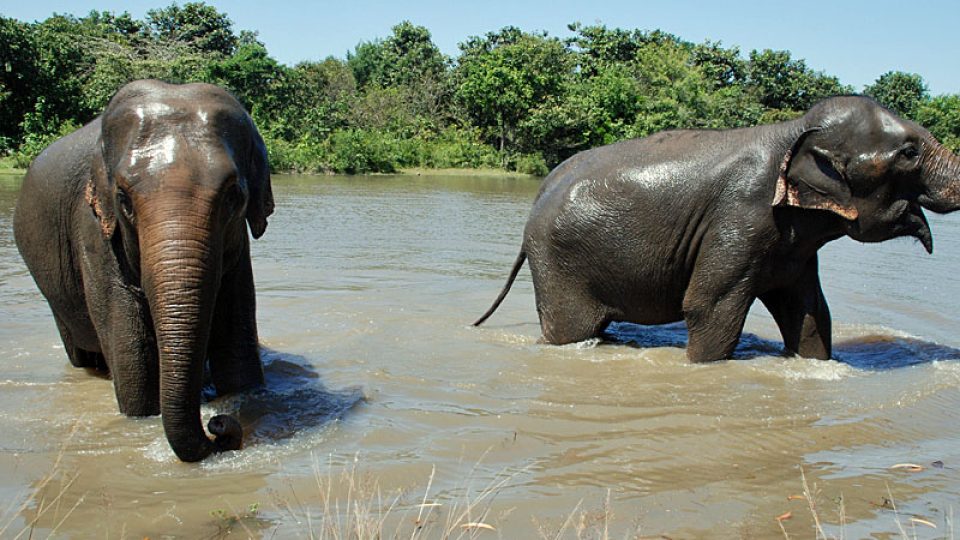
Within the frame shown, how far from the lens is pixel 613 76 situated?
37.6 metres

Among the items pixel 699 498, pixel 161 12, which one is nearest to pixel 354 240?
pixel 699 498

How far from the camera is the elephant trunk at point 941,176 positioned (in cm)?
650

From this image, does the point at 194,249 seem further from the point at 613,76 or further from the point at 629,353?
the point at 613,76

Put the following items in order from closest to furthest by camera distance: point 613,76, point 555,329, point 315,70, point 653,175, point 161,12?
point 653,175, point 555,329, point 613,76, point 315,70, point 161,12

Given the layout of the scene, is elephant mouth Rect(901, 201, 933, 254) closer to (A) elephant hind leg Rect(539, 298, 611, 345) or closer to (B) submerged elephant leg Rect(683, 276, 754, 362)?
(B) submerged elephant leg Rect(683, 276, 754, 362)

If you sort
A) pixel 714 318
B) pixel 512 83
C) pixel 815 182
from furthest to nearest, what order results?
pixel 512 83, pixel 714 318, pixel 815 182

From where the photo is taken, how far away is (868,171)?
6551 millimetres

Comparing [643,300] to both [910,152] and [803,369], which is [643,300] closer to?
[803,369]

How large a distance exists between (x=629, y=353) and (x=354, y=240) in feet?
24.8

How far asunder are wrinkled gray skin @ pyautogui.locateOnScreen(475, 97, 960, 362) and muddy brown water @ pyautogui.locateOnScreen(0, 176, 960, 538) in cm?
38

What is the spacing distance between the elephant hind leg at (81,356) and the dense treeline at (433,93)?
22.0 metres

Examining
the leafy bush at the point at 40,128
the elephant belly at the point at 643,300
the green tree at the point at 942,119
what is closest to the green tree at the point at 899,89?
the green tree at the point at 942,119

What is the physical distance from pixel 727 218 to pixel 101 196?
4201 mm

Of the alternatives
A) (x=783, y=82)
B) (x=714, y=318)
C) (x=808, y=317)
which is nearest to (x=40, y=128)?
(x=714, y=318)
